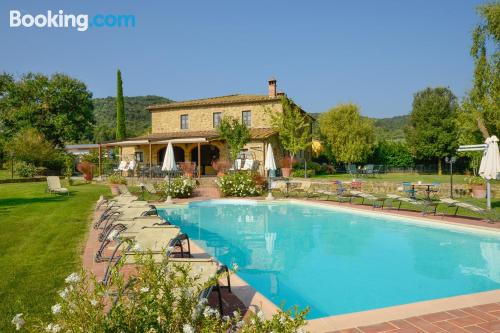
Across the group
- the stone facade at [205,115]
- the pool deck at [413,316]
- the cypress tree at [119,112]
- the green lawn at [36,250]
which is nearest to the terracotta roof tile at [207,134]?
the stone facade at [205,115]

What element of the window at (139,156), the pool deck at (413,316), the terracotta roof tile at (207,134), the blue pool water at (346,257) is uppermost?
the terracotta roof tile at (207,134)

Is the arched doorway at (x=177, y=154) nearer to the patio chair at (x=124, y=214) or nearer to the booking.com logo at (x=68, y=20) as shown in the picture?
the booking.com logo at (x=68, y=20)

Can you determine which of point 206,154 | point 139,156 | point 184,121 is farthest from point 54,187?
point 184,121

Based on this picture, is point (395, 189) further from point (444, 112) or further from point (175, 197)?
point (444, 112)

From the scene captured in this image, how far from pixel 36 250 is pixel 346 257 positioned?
21.2 feet

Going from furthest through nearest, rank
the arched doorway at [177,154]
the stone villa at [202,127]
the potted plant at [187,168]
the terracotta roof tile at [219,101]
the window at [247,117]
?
the arched doorway at [177,154]
the window at [247,117]
the terracotta roof tile at [219,101]
the stone villa at [202,127]
the potted plant at [187,168]

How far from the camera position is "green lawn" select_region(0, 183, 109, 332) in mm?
4172

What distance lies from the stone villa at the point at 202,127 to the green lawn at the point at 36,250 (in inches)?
555

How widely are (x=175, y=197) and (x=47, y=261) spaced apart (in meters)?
11.0

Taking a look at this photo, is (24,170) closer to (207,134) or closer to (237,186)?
(207,134)

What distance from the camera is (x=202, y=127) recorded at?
97.0ft

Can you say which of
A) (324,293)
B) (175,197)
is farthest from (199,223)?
(324,293)

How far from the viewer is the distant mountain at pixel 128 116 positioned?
6132cm

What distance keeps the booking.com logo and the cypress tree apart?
23960mm
